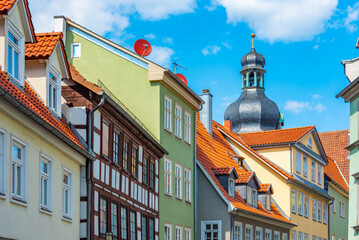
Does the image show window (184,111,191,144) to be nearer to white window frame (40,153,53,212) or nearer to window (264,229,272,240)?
window (264,229,272,240)

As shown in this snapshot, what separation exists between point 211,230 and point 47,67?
1567 centimetres

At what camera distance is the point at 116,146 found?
880 inches

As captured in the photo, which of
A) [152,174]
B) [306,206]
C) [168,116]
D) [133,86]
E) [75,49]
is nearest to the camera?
[152,174]

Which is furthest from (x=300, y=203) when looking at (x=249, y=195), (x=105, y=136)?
(x=105, y=136)

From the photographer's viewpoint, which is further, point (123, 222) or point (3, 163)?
point (123, 222)

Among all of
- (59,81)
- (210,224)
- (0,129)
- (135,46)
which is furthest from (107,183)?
(210,224)

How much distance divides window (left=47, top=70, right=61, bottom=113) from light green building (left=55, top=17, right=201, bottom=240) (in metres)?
7.99

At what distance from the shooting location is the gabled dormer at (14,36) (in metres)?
15.3

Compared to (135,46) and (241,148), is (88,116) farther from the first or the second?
(241,148)

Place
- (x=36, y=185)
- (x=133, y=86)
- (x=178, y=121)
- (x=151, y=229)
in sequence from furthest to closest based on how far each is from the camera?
(x=178, y=121), (x=133, y=86), (x=151, y=229), (x=36, y=185)

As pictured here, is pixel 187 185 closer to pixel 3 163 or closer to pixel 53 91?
pixel 53 91

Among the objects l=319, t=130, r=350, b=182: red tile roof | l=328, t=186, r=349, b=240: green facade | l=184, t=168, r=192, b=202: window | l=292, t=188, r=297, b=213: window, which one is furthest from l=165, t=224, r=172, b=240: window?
l=319, t=130, r=350, b=182: red tile roof

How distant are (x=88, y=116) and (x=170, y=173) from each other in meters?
9.17

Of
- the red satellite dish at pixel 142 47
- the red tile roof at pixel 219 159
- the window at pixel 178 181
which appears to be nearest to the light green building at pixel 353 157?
the red tile roof at pixel 219 159
